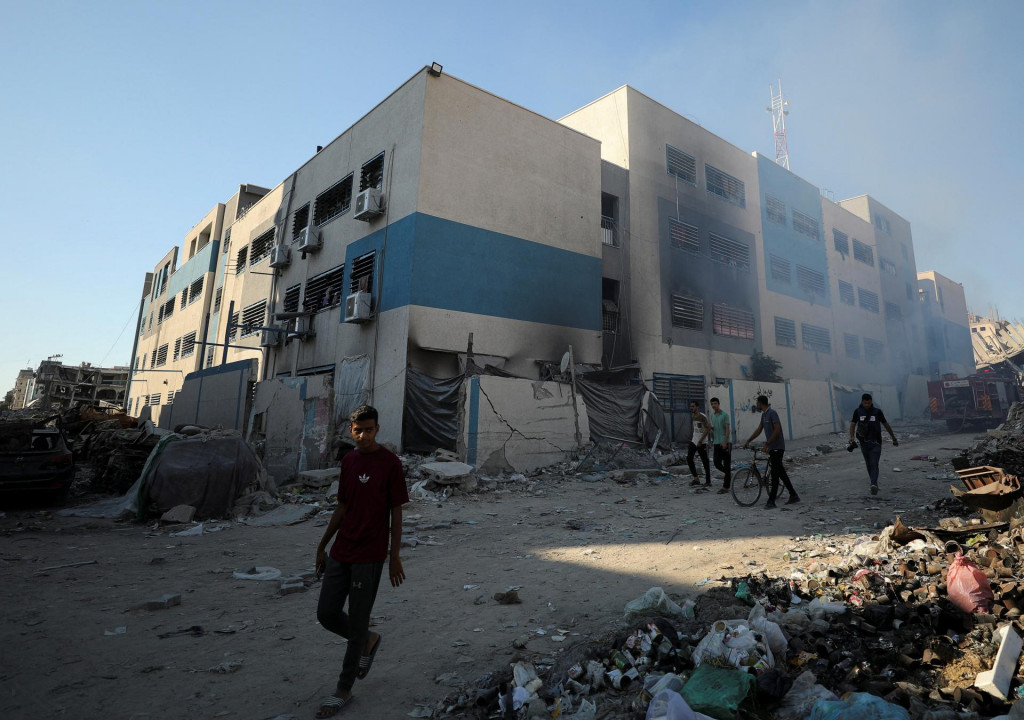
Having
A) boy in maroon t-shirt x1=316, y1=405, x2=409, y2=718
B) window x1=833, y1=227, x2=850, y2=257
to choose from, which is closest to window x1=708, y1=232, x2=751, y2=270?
window x1=833, y1=227, x2=850, y2=257

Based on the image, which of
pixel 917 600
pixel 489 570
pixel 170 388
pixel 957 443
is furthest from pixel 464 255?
pixel 170 388

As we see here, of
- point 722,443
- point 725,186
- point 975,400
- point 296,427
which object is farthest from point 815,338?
point 296,427

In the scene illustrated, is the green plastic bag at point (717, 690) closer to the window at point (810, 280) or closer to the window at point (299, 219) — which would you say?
the window at point (299, 219)

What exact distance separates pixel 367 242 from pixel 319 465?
658cm

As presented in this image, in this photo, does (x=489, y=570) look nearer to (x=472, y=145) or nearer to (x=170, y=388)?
(x=472, y=145)

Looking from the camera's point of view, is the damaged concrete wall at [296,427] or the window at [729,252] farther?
the window at [729,252]

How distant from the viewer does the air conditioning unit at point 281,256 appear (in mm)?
18562

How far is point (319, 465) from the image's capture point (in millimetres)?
11461

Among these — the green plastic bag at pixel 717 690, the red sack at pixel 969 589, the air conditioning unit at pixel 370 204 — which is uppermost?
the air conditioning unit at pixel 370 204

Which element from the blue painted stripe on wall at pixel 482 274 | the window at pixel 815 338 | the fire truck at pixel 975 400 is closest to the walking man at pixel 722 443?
Result: the blue painted stripe on wall at pixel 482 274

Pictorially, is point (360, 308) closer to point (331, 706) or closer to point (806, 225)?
point (331, 706)

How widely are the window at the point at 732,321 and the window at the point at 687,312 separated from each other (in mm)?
879

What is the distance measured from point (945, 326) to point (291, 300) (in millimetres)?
43155

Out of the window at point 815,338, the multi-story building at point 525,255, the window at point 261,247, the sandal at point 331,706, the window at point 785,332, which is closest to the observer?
the sandal at point 331,706
